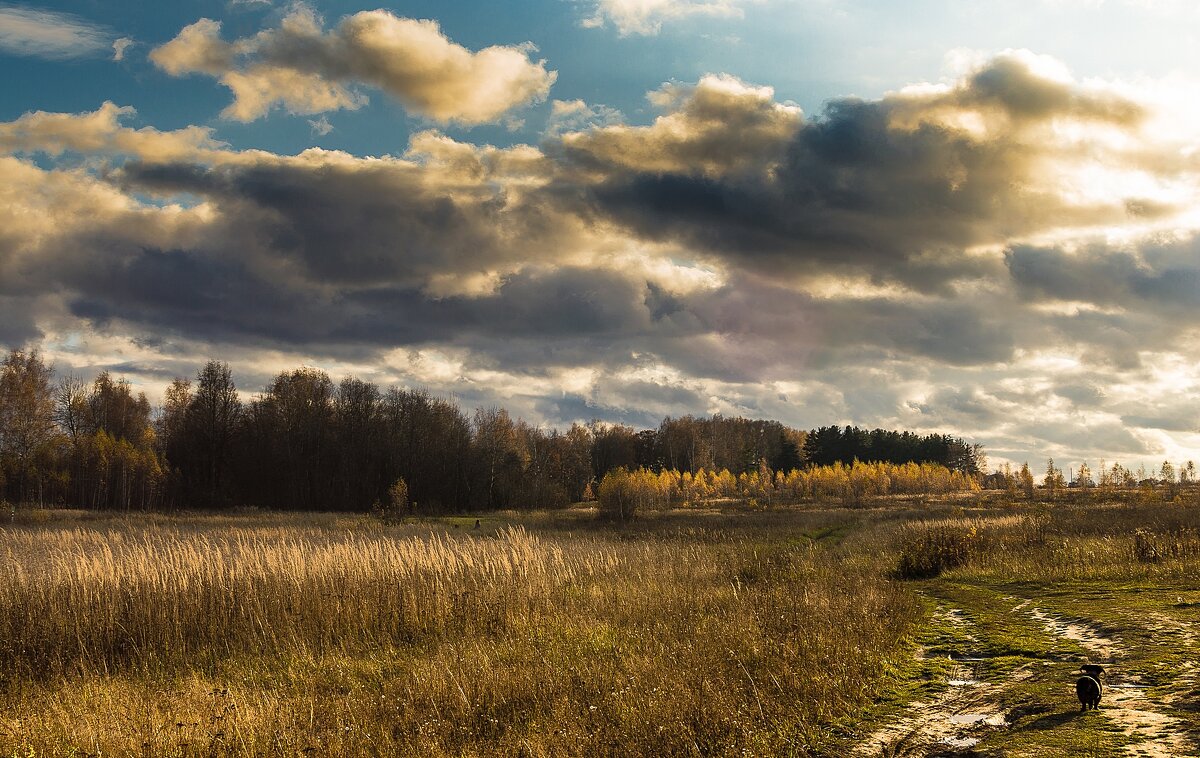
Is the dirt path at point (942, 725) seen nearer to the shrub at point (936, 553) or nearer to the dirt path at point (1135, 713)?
the dirt path at point (1135, 713)

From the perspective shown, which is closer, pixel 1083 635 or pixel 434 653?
pixel 1083 635

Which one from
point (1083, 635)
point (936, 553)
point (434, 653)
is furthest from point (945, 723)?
point (936, 553)

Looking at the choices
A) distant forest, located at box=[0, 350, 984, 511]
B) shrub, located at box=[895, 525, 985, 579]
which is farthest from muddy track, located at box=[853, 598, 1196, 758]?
distant forest, located at box=[0, 350, 984, 511]

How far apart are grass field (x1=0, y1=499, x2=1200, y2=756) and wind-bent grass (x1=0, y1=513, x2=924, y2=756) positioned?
0.14 feet

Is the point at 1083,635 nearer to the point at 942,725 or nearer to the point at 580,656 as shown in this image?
the point at 942,725

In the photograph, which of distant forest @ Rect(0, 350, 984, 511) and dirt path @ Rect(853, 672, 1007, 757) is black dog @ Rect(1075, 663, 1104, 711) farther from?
distant forest @ Rect(0, 350, 984, 511)

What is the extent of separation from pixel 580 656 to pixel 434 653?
8.23 ft

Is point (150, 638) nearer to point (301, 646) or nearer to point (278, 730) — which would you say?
point (301, 646)

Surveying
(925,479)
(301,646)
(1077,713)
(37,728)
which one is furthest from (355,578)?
(925,479)

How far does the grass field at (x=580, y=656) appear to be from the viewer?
6570 millimetres

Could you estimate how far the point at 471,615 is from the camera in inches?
489

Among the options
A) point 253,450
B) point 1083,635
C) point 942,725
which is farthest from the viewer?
point 253,450

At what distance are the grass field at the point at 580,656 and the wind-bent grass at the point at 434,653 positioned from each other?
0.14ft

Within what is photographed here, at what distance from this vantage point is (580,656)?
372 inches
